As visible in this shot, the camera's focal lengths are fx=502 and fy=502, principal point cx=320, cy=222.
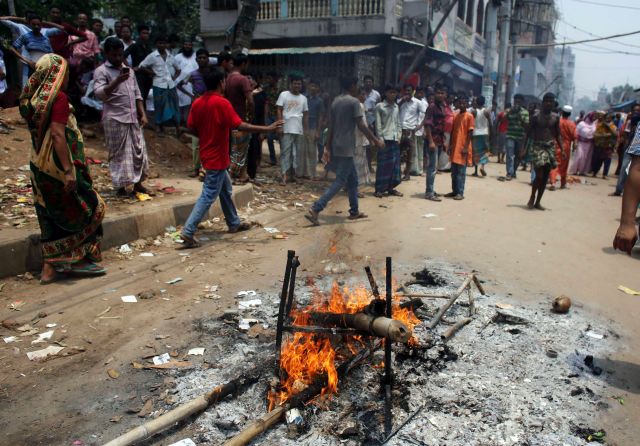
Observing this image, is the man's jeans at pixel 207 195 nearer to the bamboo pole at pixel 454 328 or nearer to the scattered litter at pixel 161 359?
the scattered litter at pixel 161 359

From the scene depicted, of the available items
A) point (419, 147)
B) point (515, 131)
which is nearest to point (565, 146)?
point (515, 131)

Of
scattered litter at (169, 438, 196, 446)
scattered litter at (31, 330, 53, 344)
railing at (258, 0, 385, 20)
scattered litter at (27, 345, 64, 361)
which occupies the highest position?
railing at (258, 0, 385, 20)

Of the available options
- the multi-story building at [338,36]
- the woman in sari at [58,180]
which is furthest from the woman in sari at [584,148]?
the woman in sari at [58,180]

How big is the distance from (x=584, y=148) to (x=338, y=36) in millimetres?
8173

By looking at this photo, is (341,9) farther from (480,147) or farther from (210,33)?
(480,147)

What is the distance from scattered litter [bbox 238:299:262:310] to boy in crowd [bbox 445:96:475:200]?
577cm

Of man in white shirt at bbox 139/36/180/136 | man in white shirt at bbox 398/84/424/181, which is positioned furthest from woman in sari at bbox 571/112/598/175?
man in white shirt at bbox 139/36/180/136

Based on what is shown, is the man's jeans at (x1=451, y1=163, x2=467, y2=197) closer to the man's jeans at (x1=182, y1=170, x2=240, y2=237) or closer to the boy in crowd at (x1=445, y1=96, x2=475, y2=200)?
the boy in crowd at (x1=445, y1=96, x2=475, y2=200)

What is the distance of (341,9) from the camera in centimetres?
1590

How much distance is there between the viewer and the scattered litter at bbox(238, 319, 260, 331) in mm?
3746

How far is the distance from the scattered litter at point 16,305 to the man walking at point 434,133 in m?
6.69

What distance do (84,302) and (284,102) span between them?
6134mm

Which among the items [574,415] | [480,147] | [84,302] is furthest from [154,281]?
[480,147]

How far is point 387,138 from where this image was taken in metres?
9.09
